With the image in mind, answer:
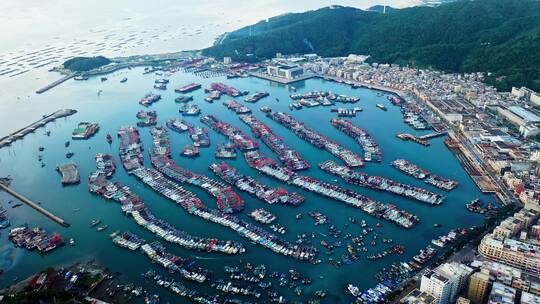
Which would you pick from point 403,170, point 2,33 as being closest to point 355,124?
point 403,170

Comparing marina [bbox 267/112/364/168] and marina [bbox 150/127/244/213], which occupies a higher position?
marina [bbox 267/112/364/168]

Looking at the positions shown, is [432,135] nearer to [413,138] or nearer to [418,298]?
[413,138]

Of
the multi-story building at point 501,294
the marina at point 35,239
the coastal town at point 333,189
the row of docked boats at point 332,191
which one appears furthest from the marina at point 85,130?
the multi-story building at point 501,294

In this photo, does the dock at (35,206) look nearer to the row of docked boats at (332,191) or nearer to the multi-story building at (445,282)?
the row of docked boats at (332,191)

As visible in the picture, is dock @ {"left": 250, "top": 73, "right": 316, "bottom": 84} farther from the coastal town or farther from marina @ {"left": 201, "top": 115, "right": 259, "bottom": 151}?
marina @ {"left": 201, "top": 115, "right": 259, "bottom": 151}

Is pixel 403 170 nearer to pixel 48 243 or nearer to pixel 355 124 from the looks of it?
pixel 355 124

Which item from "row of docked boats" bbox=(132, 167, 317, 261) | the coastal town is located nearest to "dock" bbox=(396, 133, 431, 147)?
the coastal town
